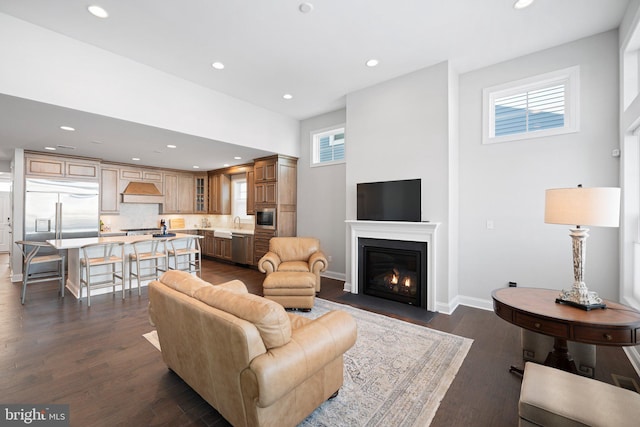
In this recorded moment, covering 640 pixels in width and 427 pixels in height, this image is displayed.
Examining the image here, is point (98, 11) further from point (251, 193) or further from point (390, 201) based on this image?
point (251, 193)

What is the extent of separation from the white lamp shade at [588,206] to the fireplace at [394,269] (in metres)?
1.86

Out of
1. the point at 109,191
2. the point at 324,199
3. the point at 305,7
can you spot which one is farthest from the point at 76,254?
the point at 305,7

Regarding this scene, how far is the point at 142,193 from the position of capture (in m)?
7.01

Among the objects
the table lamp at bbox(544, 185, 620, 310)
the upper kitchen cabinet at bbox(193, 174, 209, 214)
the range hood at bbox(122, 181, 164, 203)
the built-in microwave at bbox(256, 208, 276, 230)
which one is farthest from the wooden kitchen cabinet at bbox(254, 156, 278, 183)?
the table lamp at bbox(544, 185, 620, 310)

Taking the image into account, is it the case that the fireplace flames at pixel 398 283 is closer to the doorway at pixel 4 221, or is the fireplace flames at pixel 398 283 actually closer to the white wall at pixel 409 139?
the white wall at pixel 409 139

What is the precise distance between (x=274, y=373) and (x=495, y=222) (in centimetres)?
370

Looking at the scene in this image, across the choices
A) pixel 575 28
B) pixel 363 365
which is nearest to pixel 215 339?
pixel 363 365

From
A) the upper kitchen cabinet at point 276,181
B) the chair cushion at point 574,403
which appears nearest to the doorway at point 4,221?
the upper kitchen cabinet at point 276,181

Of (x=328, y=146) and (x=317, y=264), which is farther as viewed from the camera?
(x=328, y=146)

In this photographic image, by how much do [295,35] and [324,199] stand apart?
10.4ft

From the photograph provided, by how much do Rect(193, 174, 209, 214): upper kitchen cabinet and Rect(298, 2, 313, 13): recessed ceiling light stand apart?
21.8ft

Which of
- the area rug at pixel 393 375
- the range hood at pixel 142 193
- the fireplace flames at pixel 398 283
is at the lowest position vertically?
the area rug at pixel 393 375

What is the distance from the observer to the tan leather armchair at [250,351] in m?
1.41

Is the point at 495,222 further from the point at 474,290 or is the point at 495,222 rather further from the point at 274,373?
the point at 274,373
